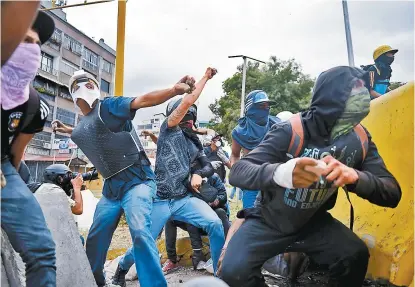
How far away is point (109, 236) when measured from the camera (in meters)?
3.89

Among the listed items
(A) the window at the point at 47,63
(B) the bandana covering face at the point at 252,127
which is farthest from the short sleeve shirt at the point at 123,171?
(A) the window at the point at 47,63

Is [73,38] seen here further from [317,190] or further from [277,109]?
[317,190]

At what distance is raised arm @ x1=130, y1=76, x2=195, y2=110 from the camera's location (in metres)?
3.30

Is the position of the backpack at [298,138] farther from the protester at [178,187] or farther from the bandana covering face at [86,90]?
the bandana covering face at [86,90]

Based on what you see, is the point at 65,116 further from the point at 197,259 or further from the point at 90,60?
the point at 197,259

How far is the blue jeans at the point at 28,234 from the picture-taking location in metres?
2.38

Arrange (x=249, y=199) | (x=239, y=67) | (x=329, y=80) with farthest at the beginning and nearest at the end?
(x=239, y=67)
(x=249, y=199)
(x=329, y=80)

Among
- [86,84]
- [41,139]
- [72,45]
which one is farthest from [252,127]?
[72,45]

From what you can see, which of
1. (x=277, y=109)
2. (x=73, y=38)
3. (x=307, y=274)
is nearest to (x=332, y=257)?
(x=307, y=274)

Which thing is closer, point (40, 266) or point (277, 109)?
point (40, 266)

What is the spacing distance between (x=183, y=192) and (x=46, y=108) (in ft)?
6.99

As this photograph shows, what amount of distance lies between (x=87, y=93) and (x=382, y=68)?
11.1 ft

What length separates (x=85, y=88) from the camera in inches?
156

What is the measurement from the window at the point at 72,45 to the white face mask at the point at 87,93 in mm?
40118
